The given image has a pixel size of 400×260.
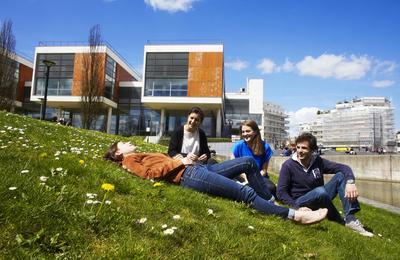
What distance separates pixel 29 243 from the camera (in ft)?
7.53

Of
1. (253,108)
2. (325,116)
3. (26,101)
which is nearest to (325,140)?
(325,116)

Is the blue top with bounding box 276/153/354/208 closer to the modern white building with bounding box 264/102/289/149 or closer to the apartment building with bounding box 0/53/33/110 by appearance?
the apartment building with bounding box 0/53/33/110

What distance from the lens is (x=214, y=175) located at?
4.62 meters

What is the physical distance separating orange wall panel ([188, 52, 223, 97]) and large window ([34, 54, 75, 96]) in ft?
58.0

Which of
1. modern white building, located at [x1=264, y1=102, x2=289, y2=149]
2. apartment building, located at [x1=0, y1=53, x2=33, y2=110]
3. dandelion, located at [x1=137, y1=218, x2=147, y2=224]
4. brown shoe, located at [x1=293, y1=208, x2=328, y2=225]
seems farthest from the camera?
modern white building, located at [x1=264, y1=102, x2=289, y2=149]

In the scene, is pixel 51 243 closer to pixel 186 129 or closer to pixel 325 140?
pixel 186 129

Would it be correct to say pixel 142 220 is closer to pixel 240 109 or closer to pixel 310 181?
pixel 310 181

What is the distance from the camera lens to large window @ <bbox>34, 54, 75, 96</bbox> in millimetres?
49906

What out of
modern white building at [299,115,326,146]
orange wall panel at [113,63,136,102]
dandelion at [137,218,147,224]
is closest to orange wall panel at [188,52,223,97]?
orange wall panel at [113,63,136,102]

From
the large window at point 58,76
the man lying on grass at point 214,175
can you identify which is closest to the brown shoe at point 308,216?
the man lying on grass at point 214,175

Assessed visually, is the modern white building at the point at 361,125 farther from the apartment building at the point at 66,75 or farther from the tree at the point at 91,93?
the tree at the point at 91,93

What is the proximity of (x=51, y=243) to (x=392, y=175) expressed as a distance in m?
26.6

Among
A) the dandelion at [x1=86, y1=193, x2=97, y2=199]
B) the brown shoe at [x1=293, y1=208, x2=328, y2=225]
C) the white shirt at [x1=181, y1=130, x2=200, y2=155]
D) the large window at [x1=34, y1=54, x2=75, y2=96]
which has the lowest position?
the brown shoe at [x1=293, y1=208, x2=328, y2=225]

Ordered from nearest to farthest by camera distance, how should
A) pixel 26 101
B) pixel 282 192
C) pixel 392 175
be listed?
pixel 282 192 < pixel 392 175 < pixel 26 101
